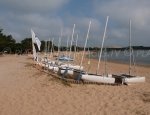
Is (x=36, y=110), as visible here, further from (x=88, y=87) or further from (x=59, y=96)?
(x=88, y=87)

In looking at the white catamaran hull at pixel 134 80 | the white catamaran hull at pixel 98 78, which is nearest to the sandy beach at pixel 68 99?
the white catamaran hull at pixel 134 80

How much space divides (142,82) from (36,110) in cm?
1194

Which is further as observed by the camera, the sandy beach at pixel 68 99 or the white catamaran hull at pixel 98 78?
Result: the white catamaran hull at pixel 98 78

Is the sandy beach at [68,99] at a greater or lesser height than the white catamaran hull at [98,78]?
lesser

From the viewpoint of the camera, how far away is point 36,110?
13.7 m

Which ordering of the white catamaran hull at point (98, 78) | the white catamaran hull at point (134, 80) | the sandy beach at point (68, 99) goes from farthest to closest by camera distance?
the white catamaran hull at point (134, 80) < the white catamaran hull at point (98, 78) < the sandy beach at point (68, 99)

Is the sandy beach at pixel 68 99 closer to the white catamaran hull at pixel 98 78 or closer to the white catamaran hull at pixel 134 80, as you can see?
the white catamaran hull at pixel 134 80

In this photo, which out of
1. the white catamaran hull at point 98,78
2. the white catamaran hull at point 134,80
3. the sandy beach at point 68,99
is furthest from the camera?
the white catamaran hull at point 134,80

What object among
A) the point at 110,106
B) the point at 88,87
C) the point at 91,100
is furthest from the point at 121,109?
the point at 88,87

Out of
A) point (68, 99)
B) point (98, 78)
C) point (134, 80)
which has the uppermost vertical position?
point (98, 78)

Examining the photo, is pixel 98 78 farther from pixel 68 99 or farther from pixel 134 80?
pixel 68 99

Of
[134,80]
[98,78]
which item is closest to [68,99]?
[98,78]

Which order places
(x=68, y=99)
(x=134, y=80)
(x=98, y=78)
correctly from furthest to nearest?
(x=134, y=80), (x=98, y=78), (x=68, y=99)

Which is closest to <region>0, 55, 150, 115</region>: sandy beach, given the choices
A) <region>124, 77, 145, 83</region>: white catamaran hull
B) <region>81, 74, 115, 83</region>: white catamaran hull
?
<region>124, 77, 145, 83</region>: white catamaran hull
